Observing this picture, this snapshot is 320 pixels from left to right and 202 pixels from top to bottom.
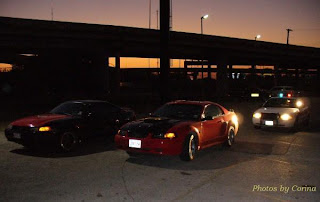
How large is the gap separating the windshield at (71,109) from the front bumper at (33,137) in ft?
4.07

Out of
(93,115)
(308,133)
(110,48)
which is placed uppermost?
(110,48)

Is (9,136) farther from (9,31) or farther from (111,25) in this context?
(111,25)

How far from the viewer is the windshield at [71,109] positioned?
9914 millimetres

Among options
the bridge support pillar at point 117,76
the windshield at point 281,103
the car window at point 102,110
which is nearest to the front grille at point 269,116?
the windshield at point 281,103

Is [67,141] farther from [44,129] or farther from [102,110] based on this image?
[102,110]

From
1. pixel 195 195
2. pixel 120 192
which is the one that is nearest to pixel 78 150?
pixel 120 192

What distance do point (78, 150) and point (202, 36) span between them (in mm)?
44426

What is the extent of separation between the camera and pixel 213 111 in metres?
9.60

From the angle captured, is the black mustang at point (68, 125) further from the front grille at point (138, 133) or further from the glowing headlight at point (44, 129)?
the front grille at point (138, 133)

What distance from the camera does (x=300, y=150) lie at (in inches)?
384

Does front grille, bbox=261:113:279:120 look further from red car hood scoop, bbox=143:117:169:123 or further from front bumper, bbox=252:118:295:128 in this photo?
red car hood scoop, bbox=143:117:169:123

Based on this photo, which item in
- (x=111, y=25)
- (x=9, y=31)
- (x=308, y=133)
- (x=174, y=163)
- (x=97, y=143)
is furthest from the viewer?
(x=111, y=25)

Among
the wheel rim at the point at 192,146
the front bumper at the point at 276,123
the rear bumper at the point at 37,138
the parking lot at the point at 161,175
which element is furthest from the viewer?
the front bumper at the point at 276,123

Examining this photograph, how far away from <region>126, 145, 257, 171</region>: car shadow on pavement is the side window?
3.42 ft
